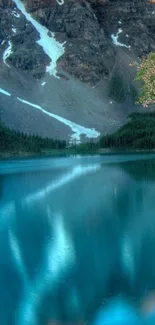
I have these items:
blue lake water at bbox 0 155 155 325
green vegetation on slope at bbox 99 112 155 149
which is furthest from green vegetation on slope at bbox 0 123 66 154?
blue lake water at bbox 0 155 155 325

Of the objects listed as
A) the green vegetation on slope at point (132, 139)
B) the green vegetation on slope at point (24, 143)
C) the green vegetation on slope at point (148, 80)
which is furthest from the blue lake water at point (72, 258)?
the green vegetation on slope at point (132, 139)

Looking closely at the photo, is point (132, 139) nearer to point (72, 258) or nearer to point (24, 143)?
point (24, 143)

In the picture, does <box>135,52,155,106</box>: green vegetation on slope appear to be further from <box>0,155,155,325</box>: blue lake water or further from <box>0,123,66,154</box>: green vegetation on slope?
<box>0,123,66,154</box>: green vegetation on slope

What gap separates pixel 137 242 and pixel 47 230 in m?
3.88

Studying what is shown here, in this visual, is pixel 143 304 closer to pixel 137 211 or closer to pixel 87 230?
pixel 87 230

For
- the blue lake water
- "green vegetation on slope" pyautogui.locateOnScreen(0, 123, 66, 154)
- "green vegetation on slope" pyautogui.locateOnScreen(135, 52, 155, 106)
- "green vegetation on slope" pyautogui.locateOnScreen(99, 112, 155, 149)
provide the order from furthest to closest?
"green vegetation on slope" pyautogui.locateOnScreen(99, 112, 155, 149) → "green vegetation on slope" pyautogui.locateOnScreen(0, 123, 66, 154) → "green vegetation on slope" pyautogui.locateOnScreen(135, 52, 155, 106) → the blue lake water

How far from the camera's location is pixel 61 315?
357 inches

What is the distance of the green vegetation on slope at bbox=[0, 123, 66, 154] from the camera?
13862 centimetres

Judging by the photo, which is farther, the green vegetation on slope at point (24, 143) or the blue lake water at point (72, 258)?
the green vegetation on slope at point (24, 143)

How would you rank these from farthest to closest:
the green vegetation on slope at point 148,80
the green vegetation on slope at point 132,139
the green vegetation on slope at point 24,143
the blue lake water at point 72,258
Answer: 1. the green vegetation on slope at point 132,139
2. the green vegetation on slope at point 24,143
3. the green vegetation on slope at point 148,80
4. the blue lake water at point 72,258

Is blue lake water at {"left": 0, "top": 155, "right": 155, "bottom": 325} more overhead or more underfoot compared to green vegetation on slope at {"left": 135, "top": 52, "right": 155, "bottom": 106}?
more underfoot

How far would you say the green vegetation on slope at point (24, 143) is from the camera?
139m

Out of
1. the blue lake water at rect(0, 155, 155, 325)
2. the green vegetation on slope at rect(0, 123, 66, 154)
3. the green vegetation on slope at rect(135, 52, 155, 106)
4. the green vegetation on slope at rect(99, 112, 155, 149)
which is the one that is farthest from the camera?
the green vegetation on slope at rect(99, 112, 155, 149)

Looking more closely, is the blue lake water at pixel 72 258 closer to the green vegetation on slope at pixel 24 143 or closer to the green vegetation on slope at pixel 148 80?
the green vegetation on slope at pixel 148 80
